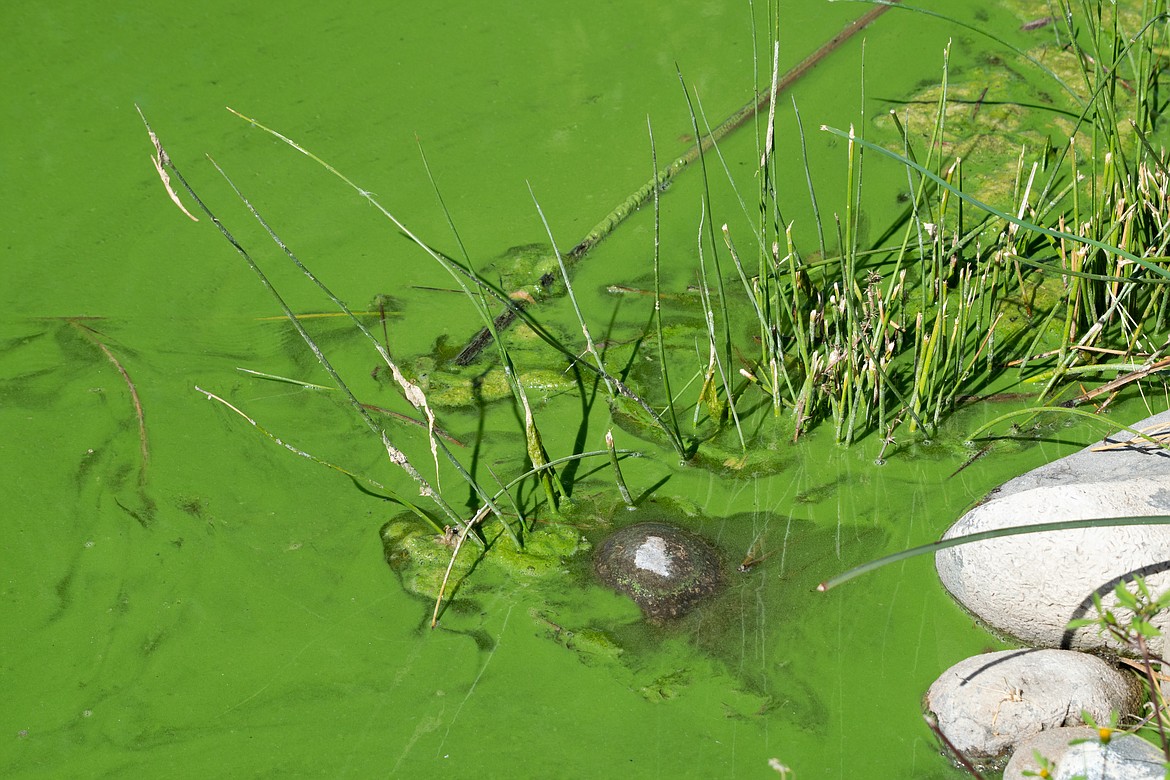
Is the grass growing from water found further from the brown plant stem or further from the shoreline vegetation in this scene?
the brown plant stem

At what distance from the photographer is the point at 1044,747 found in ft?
4.92

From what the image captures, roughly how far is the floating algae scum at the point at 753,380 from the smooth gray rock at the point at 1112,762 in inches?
14.7

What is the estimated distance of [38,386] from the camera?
7.11 feet

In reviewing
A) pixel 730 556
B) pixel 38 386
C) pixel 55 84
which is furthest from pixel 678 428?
pixel 55 84

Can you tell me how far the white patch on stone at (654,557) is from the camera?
1803 mm

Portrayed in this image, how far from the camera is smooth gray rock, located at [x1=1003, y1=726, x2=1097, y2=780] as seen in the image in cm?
148

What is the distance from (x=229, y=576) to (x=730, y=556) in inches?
37.0

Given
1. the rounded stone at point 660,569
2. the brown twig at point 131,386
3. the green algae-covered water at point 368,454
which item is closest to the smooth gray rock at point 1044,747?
the green algae-covered water at point 368,454

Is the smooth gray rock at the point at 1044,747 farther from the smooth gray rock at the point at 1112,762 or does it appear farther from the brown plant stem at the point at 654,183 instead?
the brown plant stem at the point at 654,183

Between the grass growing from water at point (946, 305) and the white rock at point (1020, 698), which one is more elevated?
the grass growing from water at point (946, 305)

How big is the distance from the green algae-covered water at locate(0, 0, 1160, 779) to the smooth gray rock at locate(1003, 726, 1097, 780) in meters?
0.12

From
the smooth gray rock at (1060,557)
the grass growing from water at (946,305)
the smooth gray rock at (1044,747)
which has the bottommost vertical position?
the smooth gray rock at (1044,747)

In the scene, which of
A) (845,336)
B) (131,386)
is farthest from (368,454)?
(845,336)

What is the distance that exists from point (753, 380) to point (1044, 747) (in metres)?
0.87
